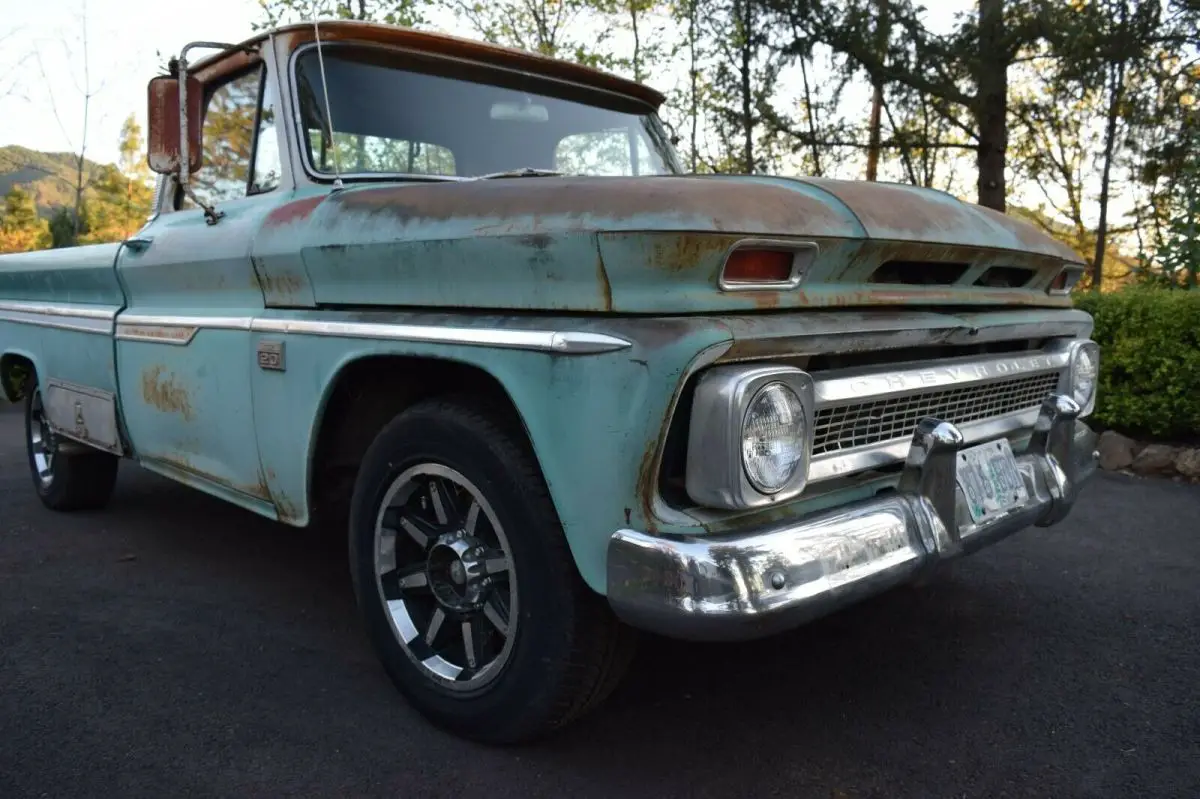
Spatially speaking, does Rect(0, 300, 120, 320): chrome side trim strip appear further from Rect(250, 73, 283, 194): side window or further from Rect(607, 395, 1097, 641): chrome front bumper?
Rect(607, 395, 1097, 641): chrome front bumper

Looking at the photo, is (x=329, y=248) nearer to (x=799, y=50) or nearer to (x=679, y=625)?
(x=679, y=625)

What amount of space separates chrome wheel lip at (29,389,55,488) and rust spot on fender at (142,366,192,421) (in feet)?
5.03

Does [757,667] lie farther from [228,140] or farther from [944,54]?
[944,54]

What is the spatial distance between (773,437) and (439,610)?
1017 millimetres

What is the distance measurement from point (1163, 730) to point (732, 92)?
399 inches

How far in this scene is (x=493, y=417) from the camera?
2.09 meters

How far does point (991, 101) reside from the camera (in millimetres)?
9242

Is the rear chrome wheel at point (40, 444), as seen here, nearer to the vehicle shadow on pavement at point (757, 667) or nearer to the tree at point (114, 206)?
the vehicle shadow on pavement at point (757, 667)

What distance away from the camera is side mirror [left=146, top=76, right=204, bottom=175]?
9.27 ft

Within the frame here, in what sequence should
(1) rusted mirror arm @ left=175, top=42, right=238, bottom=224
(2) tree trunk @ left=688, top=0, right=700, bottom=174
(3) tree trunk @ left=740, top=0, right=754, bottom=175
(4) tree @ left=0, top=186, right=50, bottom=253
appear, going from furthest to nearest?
(4) tree @ left=0, top=186, right=50, bottom=253, (2) tree trunk @ left=688, top=0, right=700, bottom=174, (3) tree trunk @ left=740, top=0, right=754, bottom=175, (1) rusted mirror arm @ left=175, top=42, right=238, bottom=224

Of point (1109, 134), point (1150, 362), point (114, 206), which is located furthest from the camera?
point (114, 206)

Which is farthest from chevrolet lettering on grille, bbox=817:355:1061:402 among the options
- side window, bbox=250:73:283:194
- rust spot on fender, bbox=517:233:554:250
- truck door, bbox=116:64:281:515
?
side window, bbox=250:73:283:194

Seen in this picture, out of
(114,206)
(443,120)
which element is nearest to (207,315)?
(443,120)

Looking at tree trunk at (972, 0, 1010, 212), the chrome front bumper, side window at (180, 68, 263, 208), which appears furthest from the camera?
tree trunk at (972, 0, 1010, 212)
